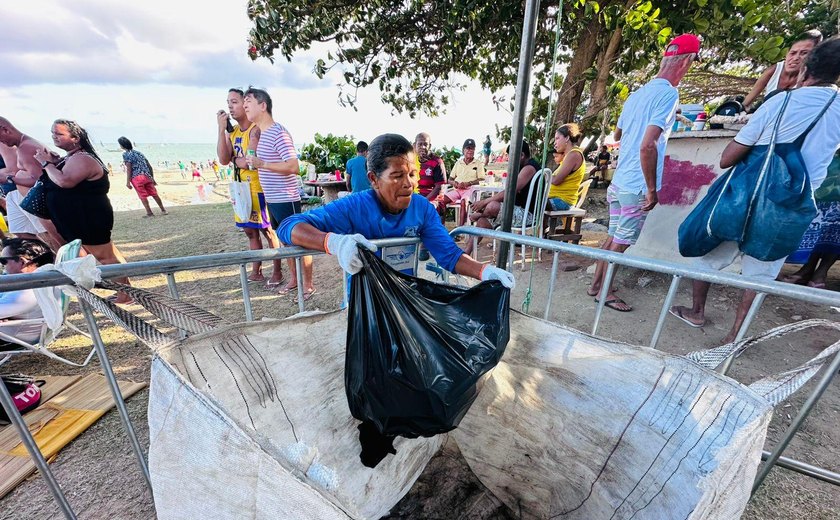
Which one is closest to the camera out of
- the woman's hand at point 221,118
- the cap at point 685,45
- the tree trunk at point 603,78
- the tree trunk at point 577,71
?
the cap at point 685,45

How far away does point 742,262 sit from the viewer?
2.58 meters

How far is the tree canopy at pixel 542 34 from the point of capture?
4.18 metres

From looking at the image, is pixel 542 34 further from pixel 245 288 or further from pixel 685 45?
pixel 245 288

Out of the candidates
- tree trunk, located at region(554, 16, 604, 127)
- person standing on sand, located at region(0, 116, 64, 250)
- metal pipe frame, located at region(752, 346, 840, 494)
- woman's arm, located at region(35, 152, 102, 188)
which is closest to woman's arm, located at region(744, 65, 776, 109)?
tree trunk, located at region(554, 16, 604, 127)

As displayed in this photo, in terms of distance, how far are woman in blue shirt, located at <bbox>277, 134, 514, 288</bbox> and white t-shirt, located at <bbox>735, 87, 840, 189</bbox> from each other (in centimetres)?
213

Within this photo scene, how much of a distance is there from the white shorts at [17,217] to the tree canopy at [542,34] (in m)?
4.39

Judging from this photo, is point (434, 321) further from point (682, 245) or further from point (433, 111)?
point (433, 111)

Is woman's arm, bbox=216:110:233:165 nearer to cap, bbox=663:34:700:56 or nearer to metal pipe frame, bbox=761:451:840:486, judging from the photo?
cap, bbox=663:34:700:56

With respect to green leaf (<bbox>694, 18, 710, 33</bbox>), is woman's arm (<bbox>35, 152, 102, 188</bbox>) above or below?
below

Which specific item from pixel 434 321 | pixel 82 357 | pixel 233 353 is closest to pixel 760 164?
pixel 434 321

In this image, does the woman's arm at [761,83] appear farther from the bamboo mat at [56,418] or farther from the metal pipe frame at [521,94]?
the bamboo mat at [56,418]

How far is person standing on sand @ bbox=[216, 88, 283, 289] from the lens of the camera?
3658 mm

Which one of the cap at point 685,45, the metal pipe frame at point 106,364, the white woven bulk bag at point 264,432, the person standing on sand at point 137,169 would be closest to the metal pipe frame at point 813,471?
the white woven bulk bag at point 264,432

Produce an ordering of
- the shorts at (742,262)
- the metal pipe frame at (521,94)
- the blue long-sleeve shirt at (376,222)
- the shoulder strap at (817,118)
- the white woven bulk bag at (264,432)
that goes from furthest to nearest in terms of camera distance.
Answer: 1. the shorts at (742,262)
2. the shoulder strap at (817,118)
3. the metal pipe frame at (521,94)
4. the blue long-sleeve shirt at (376,222)
5. the white woven bulk bag at (264,432)
